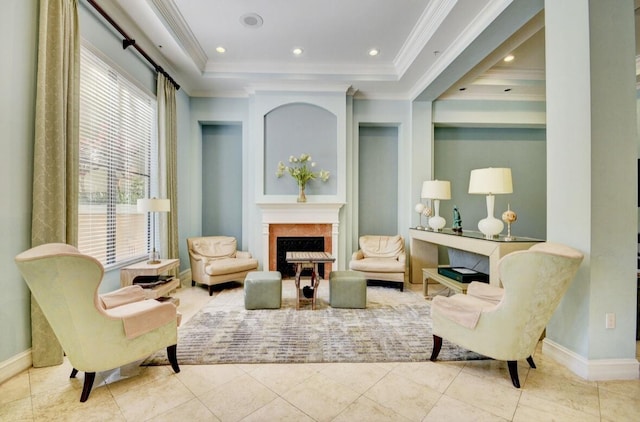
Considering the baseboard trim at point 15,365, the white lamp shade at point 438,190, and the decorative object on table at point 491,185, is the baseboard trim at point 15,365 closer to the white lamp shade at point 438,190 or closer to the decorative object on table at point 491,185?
the decorative object on table at point 491,185

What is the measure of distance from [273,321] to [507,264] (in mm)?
2265

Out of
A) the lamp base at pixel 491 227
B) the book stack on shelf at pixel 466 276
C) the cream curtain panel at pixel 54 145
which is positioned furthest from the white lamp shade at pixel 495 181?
the cream curtain panel at pixel 54 145

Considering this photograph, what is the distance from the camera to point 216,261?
4.14m

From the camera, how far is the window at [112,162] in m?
2.75

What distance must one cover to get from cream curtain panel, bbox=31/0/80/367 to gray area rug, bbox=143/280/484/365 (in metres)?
0.87

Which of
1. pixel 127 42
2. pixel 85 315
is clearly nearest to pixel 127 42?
pixel 127 42

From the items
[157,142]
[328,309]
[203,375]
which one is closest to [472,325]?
[328,309]

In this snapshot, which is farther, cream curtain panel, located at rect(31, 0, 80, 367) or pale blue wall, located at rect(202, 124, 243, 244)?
pale blue wall, located at rect(202, 124, 243, 244)

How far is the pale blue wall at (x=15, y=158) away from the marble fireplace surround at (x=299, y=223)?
2910mm

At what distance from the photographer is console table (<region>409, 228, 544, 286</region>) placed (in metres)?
2.73

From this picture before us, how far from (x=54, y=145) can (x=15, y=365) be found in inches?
65.0

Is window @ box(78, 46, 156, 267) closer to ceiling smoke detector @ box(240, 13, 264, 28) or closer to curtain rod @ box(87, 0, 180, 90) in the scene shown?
curtain rod @ box(87, 0, 180, 90)

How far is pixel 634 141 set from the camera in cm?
205

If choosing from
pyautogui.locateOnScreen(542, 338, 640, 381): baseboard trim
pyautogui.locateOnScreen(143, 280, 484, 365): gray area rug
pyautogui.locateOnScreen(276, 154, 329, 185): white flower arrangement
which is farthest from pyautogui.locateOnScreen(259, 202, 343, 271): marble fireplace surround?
pyautogui.locateOnScreen(542, 338, 640, 381): baseboard trim
